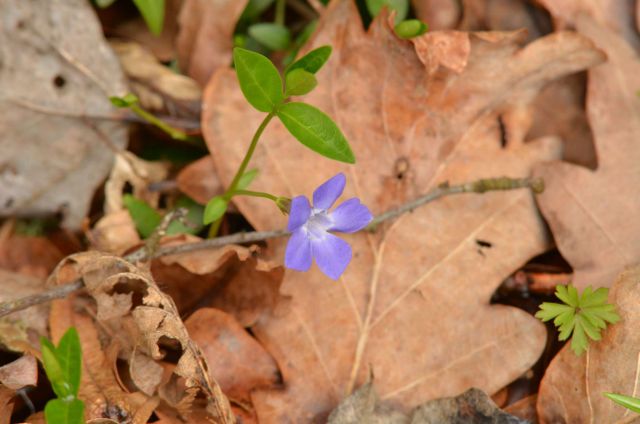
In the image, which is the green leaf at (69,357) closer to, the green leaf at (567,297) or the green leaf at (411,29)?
the green leaf at (567,297)

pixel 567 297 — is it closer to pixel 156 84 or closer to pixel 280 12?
pixel 280 12

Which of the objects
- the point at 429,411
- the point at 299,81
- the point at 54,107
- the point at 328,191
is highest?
the point at 299,81

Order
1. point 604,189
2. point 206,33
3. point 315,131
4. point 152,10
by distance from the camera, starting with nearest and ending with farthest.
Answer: point 315,131, point 604,189, point 152,10, point 206,33

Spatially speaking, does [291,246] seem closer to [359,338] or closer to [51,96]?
[359,338]

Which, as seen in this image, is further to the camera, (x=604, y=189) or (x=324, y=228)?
(x=604, y=189)

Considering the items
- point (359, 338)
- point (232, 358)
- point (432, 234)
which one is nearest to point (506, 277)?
point (432, 234)

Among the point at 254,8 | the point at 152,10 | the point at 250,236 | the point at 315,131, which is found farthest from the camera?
the point at 254,8

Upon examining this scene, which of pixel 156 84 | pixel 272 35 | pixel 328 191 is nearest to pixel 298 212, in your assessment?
pixel 328 191

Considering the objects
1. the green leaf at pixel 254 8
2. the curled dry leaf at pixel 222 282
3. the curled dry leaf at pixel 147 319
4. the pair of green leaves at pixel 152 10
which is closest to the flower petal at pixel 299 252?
the curled dry leaf at pixel 222 282

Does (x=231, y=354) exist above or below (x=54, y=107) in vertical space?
below
